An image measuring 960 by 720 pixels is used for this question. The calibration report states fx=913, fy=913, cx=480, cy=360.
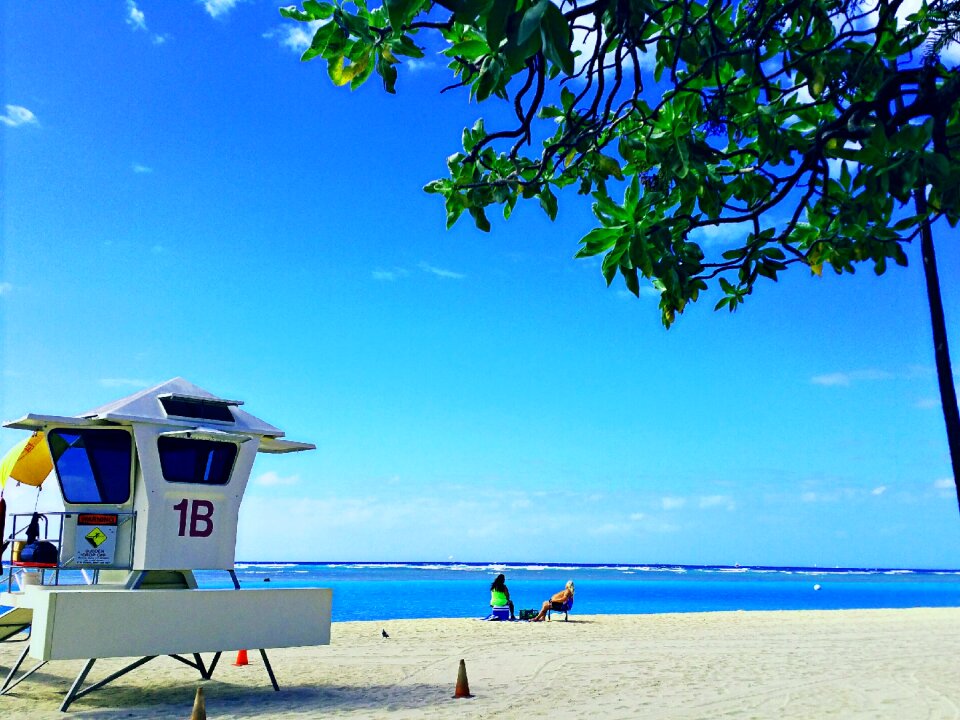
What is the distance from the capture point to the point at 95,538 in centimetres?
1105

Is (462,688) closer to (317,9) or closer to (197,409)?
(197,409)

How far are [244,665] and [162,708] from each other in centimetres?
385

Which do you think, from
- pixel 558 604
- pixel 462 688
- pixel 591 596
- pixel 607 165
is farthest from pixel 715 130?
pixel 591 596

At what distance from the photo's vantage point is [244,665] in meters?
14.5

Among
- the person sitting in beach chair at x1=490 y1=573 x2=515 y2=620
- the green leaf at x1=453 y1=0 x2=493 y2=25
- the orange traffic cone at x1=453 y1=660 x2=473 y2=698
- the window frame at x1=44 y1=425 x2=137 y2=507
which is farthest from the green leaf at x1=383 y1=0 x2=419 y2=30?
the person sitting in beach chair at x1=490 y1=573 x2=515 y2=620

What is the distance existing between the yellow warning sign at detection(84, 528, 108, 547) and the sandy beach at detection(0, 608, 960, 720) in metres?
1.91

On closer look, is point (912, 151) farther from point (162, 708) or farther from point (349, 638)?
point (349, 638)

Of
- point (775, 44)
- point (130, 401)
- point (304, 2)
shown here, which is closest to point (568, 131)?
point (775, 44)

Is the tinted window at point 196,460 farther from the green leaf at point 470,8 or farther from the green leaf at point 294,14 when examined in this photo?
the green leaf at point 470,8

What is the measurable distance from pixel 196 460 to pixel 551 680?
573 centimetres

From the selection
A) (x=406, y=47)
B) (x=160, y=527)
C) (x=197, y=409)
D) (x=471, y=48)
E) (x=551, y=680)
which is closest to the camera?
(x=471, y=48)

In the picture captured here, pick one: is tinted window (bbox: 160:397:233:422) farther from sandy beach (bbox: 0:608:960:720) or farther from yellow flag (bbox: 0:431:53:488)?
sandy beach (bbox: 0:608:960:720)

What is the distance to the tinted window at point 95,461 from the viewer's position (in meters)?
11.1

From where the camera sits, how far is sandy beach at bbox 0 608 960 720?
34.0ft
